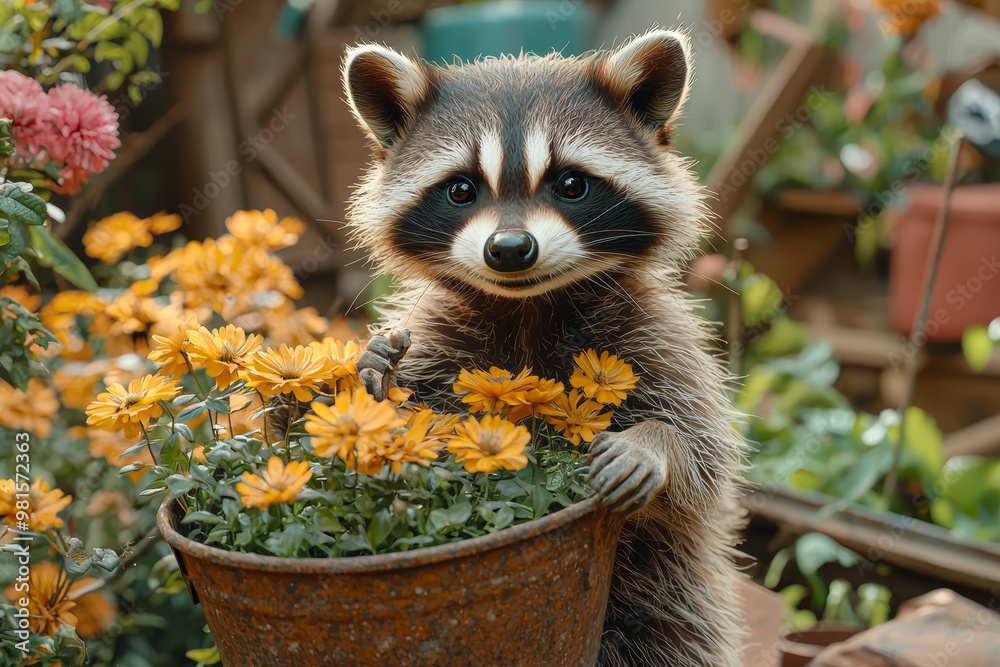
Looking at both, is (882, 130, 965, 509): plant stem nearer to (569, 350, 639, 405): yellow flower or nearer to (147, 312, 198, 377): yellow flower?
(569, 350, 639, 405): yellow flower

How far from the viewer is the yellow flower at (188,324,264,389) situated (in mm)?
1464

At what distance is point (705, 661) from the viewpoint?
1920 millimetres

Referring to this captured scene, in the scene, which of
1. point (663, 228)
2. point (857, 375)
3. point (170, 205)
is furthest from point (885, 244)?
point (170, 205)

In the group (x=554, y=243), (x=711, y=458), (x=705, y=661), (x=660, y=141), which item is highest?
(x=660, y=141)

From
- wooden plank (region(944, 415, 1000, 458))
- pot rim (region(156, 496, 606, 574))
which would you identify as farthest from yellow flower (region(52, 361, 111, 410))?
wooden plank (region(944, 415, 1000, 458))

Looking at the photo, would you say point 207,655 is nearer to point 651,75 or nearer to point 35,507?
point 35,507

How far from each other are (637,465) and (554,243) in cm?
48

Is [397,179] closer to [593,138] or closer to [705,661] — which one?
[593,138]

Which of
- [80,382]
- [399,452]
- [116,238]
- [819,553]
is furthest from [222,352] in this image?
[819,553]

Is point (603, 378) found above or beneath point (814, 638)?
above

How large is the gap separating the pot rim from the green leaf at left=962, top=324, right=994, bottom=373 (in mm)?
3162

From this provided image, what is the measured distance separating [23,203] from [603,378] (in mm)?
1190

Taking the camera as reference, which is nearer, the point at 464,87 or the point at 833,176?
the point at 464,87

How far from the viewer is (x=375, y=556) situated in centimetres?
120
